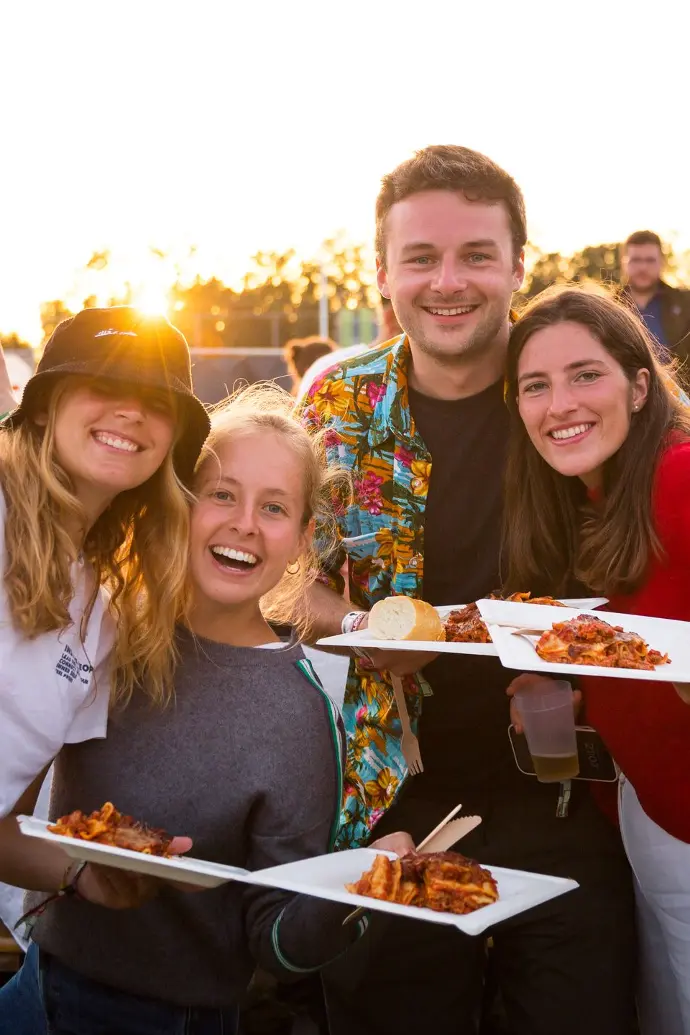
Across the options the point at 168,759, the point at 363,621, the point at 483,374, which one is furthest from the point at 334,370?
the point at 168,759

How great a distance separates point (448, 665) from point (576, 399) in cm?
93

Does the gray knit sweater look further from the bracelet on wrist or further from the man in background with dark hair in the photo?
the man in background with dark hair

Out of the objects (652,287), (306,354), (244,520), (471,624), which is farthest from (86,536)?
(306,354)

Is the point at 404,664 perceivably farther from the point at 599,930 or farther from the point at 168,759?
the point at 599,930

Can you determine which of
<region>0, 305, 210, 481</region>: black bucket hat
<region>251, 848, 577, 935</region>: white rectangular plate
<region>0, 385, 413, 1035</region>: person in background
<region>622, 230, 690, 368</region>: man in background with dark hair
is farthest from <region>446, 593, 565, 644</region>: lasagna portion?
<region>622, 230, 690, 368</region>: man in background with dark hair

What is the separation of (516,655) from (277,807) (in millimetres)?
658

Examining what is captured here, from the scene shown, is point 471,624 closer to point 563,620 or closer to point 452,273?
point 563,620

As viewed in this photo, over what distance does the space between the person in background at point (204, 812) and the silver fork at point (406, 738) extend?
A: 1.14 feet

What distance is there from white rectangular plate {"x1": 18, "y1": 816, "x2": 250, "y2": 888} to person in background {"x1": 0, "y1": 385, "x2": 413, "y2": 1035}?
362mm

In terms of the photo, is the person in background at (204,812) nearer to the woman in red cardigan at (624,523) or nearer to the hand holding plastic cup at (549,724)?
the hand holding plastic cup at (549,724)

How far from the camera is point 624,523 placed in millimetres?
2744

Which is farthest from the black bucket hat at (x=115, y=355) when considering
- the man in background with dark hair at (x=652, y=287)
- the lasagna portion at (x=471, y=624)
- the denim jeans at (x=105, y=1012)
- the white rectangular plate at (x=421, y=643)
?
the man in background with dark hair at (x=652, y=287)

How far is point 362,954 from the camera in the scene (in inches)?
124

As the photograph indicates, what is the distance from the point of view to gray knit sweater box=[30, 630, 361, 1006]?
8.02ft
